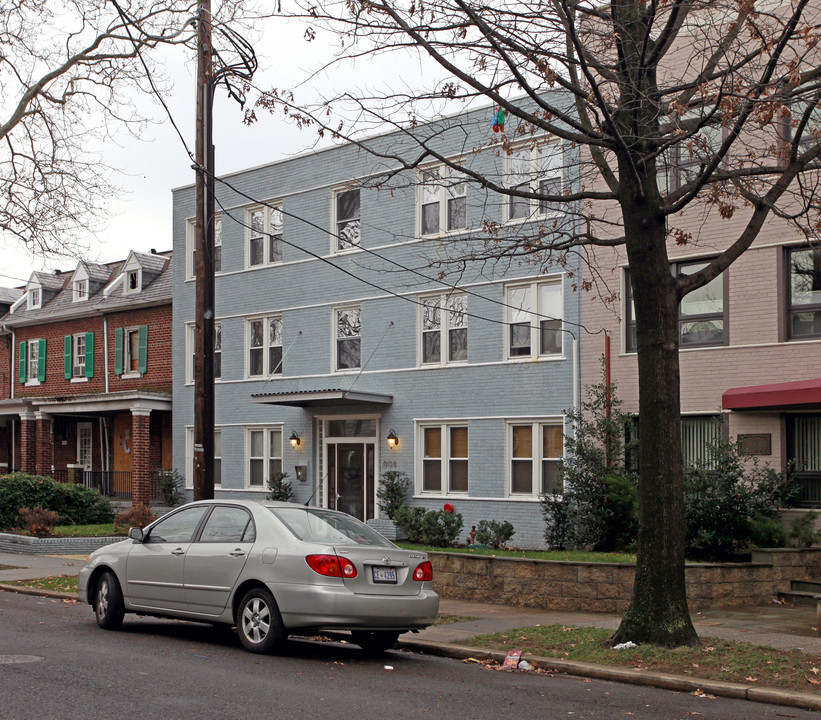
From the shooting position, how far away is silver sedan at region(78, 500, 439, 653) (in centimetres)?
937

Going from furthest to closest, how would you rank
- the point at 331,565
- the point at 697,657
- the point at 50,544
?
the point at 50,544 → the point at 331,565 → the point at 697,657

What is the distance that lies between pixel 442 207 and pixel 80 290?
55.8 ft

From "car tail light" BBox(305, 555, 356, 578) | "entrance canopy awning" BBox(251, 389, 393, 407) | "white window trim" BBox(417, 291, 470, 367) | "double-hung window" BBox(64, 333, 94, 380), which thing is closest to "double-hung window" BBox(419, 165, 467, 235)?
"white window trim" BBox(417, 291, 470, 367)

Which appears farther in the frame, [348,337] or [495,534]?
[348,337]

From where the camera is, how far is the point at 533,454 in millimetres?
21266

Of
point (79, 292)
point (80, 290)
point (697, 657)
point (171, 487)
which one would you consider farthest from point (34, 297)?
point (697, 657)

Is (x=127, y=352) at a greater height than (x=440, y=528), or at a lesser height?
greater

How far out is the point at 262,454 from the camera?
26891 millimetres

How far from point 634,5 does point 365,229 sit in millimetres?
14593

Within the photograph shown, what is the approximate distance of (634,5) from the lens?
10.2m

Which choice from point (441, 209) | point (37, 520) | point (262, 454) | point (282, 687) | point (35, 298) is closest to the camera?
point (282, 687)

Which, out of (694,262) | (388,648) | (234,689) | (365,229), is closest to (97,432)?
(365,229)

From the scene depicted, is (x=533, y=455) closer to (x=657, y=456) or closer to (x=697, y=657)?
(x=657, y=456)

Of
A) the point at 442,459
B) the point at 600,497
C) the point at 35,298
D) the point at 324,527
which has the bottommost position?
the point at 600,497
